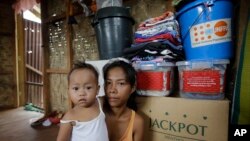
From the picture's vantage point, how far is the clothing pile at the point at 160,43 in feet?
3.71

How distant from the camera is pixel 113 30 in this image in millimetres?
1435

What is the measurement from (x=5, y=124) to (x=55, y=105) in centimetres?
75

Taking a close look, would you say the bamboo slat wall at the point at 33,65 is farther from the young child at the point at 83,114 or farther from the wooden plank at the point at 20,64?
the young child at the point at 83,114

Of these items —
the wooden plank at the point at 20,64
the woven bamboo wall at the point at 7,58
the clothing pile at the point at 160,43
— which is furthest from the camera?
the wooden plank at the point at 20,64

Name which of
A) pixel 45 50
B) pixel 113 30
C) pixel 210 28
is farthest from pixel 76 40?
pixel 210 28

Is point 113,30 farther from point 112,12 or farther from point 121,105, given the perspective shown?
point 121,105

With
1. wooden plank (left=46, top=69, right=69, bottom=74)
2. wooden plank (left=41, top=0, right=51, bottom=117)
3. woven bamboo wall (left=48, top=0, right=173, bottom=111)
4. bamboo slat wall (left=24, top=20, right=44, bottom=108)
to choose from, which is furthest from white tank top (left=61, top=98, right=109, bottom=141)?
bamboo slat wall (left=24, top=20, right=44, bottom=108)

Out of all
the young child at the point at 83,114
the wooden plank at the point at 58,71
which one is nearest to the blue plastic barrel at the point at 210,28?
the young child at the point at 83,114

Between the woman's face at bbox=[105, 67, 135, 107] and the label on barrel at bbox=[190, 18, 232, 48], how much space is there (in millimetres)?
491

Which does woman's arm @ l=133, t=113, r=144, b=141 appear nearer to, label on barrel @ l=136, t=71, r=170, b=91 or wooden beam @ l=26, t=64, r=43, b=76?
label on barrel @ l=136, t=71, r=170, b=91

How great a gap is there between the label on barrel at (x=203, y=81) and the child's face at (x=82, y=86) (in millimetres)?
529

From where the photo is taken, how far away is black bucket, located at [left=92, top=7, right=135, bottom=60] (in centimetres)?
143

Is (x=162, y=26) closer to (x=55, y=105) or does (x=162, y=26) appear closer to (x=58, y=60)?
(x=58, y=60)

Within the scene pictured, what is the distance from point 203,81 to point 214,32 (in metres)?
0.28
